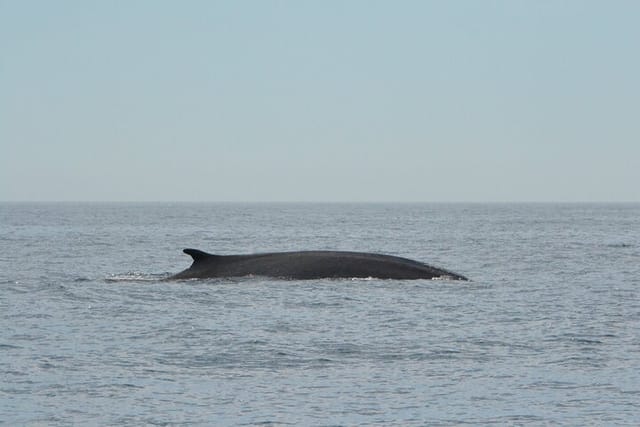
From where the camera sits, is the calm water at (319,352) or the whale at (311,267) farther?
the whale at (311,267)

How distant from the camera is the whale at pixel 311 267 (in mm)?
25828

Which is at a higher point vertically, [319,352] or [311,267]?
[311,267]

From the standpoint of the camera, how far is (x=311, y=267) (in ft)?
85.7

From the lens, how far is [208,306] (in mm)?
21219

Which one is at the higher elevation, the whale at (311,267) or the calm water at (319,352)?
the whale at (311,267)

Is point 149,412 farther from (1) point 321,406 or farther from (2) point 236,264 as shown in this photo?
(2) point 236,264

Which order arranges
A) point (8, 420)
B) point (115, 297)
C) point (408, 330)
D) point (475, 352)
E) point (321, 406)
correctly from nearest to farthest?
point (8, 420) → point (321, 406) → point (475, 352) → point (408, 330) → point (115, 297)

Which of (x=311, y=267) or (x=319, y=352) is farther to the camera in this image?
(x=311, y=267)

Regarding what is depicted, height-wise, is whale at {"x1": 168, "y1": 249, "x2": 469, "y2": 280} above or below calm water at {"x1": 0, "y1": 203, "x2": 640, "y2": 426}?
above

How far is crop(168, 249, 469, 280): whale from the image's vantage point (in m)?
25.8

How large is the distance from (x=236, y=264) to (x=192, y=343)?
397 inches

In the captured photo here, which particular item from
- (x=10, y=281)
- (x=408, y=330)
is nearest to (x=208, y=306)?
(x=408, y=330)

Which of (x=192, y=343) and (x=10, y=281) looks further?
(x=10, y=281)

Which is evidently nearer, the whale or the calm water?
the calm water
